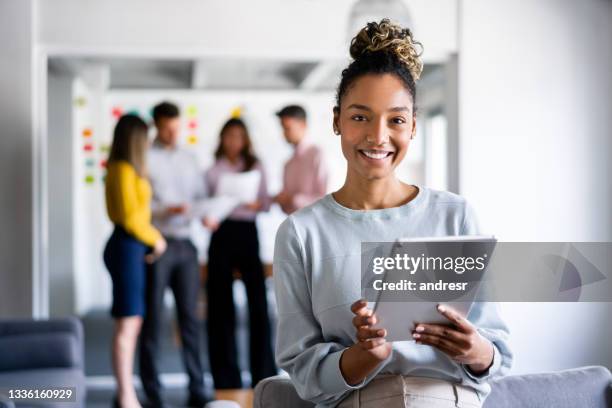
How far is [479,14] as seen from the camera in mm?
4711

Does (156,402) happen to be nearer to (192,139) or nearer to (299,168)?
(299,168)

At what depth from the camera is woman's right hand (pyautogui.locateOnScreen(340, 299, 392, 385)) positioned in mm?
1170

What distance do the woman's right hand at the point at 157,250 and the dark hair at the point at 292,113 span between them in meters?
1.09

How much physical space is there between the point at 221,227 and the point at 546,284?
3265mm

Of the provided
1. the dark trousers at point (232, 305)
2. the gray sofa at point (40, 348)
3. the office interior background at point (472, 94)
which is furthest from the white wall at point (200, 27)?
the gray sofa at point (40, 348)

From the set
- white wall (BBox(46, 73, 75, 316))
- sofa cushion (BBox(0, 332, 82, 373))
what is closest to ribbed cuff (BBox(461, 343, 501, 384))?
sofa cushion (BBox(0, 332, 82, 373))

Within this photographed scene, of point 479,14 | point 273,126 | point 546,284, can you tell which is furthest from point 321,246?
point 273,126

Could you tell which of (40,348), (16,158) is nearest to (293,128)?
(16,158)

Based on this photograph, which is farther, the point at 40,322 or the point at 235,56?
the point at 235,56

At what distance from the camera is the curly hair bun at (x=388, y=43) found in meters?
1.38

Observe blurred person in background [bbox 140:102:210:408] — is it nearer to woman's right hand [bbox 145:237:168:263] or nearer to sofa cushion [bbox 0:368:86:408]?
woman's right hand [bbox 145:237:168:263]

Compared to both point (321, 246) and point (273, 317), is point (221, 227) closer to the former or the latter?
point (273, 317)

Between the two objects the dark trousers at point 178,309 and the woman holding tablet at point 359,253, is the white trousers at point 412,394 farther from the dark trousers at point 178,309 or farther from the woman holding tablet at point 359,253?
the dark trousers at point 178,309

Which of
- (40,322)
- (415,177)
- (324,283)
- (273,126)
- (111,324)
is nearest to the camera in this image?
(324,283)
